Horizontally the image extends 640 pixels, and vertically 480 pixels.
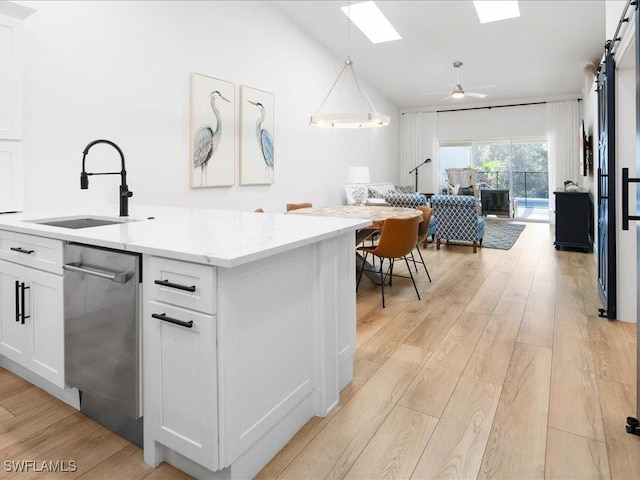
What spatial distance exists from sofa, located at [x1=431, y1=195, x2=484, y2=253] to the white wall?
6.90 feet

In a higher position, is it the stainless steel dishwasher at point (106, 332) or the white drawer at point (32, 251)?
the white drawer at point (32, 251)

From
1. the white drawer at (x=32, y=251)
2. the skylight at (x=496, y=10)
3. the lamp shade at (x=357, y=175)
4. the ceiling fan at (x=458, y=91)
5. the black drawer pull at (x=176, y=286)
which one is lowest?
the black drawer pull at (x=176, y=286)

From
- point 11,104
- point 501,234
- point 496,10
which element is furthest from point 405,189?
point 11,104

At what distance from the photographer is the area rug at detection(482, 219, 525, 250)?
6496 millimetres

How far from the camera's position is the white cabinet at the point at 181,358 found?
1301mm

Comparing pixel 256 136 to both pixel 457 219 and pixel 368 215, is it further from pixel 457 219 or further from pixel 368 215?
pixel 457 219

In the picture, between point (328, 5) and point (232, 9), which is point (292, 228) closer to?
point (232, 9)

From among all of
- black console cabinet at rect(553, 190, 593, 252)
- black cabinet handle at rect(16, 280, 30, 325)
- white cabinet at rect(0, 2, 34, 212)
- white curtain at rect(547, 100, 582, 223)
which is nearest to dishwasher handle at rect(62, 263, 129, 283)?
black cabinet handle at rect(16, 280, 30, 325)

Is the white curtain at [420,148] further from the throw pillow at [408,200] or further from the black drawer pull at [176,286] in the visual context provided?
the black drawer pull at [176,286]

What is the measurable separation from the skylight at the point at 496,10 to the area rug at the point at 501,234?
3286 mm

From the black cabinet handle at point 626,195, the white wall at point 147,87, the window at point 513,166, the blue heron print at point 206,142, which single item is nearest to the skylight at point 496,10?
the white wall at point 147,87

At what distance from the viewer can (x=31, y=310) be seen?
1.91 meters

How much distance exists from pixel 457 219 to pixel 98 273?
5.36 meters

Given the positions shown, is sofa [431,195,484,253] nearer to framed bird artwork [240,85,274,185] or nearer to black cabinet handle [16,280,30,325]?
framed bird artwork [240,85,274,185]
